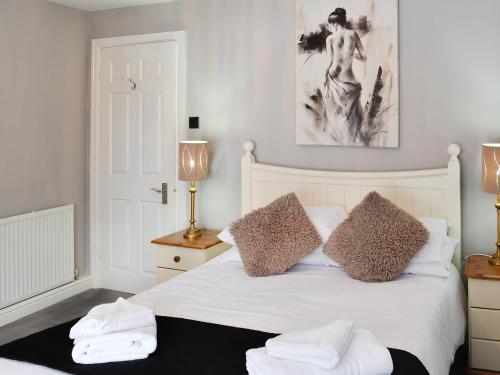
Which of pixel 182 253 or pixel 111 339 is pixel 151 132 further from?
pixel 111 339

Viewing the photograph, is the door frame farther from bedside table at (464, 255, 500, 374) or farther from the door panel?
bedside table at (464, 255, 500, 374)

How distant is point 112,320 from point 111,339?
0.27 ft

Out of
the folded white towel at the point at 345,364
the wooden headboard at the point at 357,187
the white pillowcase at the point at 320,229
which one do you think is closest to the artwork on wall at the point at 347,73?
the wooden headboard at the point at 357,187

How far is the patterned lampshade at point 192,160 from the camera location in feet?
12.5

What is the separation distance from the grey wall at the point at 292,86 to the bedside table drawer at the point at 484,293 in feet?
1.54

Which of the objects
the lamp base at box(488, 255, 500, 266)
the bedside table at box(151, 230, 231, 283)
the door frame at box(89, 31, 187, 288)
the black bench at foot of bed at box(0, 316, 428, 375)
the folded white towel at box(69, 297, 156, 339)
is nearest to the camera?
the black bench at foot of bed at box(0, 316, 428, 375)

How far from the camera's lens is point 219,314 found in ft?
7.99

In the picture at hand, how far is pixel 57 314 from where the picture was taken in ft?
13.2

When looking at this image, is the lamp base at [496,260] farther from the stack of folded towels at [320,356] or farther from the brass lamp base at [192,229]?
the brass lamp base at [192,229]

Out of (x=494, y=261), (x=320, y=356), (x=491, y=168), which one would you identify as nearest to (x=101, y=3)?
(x=491, y=168)

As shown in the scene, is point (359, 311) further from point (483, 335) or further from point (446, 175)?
point (446, 175)

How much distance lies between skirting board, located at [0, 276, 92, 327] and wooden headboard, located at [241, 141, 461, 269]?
1611 mm

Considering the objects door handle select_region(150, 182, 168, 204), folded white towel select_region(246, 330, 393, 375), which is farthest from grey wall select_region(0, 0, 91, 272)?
folded white towel select_region(246, 330, 393, 375)

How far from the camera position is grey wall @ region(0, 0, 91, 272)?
382 centimetres
